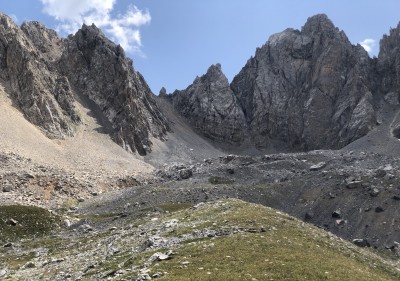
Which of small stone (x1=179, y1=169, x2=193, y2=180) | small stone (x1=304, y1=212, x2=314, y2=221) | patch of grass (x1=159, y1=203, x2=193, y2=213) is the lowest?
small stone (x1=304, y1=212, x2=314, y2=221)

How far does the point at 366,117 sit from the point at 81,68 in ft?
378

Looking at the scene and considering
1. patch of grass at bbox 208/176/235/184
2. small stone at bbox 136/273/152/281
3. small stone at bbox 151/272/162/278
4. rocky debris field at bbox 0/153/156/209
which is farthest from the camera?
patch of grass at bbox 208/176/235/184

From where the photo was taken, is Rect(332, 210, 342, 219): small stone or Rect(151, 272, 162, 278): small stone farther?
Rect(332, 210, 342, 219): small stone

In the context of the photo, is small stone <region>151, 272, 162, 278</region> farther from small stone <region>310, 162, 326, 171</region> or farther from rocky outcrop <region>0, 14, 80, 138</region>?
rocky outcrop <region>0, 14, 80, 138</region>

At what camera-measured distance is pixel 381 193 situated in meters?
80.5

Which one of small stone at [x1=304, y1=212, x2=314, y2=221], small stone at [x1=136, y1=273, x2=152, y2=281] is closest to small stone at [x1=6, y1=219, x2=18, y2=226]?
small stone at [x1=136, y1=273, x2=152, y2=281]

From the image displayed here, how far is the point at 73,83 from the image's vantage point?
179500 millimetres

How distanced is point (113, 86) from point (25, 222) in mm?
113965

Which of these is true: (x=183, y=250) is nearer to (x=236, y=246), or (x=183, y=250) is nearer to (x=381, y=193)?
(x=236, y=246)

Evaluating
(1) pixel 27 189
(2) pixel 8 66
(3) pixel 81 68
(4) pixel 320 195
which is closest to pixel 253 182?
(4) pixel 320 195

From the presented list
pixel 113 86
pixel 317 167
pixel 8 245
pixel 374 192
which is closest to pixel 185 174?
pixel 317 167

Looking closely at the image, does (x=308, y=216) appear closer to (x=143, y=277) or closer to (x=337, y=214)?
(x=337, y=214)

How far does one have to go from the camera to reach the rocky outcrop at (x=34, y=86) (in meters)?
139

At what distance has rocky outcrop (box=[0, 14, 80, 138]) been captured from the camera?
138625mm
